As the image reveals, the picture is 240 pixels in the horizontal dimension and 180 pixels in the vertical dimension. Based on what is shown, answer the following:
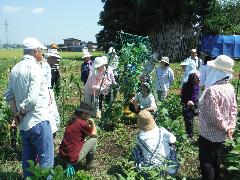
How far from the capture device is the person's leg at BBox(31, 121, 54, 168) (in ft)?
14.9

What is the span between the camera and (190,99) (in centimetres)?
705

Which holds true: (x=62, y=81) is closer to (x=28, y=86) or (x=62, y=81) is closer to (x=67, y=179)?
(x=28, y=86)

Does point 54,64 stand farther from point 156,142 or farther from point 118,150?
point 156,142

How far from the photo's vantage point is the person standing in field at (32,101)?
4402mm

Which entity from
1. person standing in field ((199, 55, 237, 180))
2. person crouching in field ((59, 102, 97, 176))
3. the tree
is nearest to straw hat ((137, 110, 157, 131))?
person standing in field ((199, 55, 237, 180))

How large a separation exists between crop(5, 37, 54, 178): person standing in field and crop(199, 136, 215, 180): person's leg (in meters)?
1.70

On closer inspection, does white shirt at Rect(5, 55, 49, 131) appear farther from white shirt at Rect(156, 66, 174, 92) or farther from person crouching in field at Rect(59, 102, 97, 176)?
white shirt at Rect(156, 66, 174, 92)

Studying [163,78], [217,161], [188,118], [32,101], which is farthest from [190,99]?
[32,101]

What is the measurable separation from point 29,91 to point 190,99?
3.41 m

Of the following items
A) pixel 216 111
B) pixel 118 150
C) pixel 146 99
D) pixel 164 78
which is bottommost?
pixel 118 150

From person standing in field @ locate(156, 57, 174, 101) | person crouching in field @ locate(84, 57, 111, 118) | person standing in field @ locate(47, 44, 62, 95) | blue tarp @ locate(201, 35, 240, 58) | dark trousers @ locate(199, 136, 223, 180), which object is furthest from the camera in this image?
blue tarp @ locate(201, 35, 240, 58)

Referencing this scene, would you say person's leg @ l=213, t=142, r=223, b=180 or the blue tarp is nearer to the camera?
person's leg @ l=213, t=142, r=223, b=180

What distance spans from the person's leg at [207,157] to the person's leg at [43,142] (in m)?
1.70

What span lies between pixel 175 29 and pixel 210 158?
22.1 m
